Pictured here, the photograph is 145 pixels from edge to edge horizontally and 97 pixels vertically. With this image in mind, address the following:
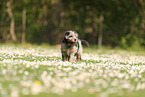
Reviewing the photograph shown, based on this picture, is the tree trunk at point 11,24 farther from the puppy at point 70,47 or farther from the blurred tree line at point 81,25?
the puppy at point 70,47

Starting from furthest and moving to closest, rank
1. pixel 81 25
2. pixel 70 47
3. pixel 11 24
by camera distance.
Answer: pixel 81 25 → pixel 11 24 → pixel 70 47

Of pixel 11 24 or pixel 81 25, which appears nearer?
pixel 11 24

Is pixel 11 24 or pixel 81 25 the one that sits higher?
pixel 11 24

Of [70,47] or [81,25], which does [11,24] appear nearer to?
[81,25]

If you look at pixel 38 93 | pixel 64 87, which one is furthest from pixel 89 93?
pixel 38 93

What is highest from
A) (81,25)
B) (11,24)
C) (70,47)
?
(11,24)

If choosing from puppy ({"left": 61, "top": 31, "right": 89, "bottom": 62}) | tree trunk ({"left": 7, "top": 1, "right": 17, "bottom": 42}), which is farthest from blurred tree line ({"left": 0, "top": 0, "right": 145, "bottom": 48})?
puppy ({"left": 61, "top": 31, "right": 89, "bottom": 62})

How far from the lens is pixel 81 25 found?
25719 mm

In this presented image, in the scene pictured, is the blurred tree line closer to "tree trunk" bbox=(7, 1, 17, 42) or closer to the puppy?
"tree trunk" bbox=(7, 1, 17, 42)

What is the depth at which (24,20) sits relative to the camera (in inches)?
965

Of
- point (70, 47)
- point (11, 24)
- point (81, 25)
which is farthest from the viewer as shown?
point (81, 25)

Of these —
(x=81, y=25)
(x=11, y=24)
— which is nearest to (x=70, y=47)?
(x=81, y=25)

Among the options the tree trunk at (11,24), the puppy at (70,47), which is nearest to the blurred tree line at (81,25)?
the tree trunk at (11,24)

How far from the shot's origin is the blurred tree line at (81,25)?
23938 millimetres
